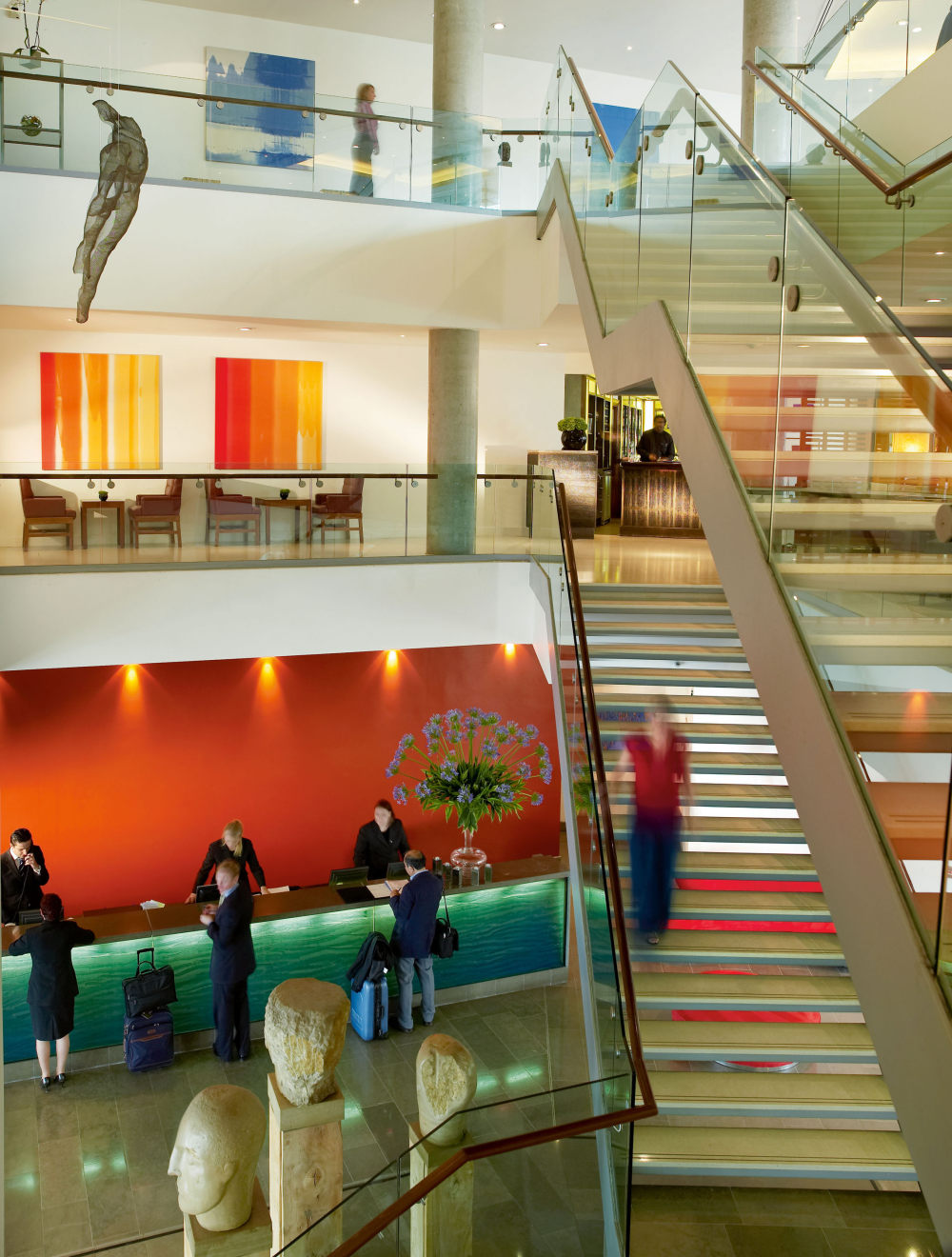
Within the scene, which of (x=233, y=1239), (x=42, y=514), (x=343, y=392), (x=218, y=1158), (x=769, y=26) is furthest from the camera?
(x=343, y=392)

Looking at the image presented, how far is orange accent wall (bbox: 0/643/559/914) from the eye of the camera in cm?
1007

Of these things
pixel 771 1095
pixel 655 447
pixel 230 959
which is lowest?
pixel 230 959

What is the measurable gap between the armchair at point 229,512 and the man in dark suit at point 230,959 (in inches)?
125

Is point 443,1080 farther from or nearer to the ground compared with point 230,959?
farther from the ground

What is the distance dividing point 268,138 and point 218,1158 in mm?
9303

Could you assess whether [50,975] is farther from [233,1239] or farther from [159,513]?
[233,1239]

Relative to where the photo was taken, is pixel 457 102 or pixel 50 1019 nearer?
pixel 50 1019

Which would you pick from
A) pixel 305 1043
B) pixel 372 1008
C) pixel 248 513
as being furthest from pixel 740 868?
pixel 248 513

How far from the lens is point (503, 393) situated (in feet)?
48.6

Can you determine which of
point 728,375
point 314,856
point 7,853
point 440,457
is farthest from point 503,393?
point 728,375

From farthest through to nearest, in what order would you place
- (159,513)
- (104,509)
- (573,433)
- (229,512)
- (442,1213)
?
(573,433)
(229,512)
(159,513)
(104,509)
(442,1213)

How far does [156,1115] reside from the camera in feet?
22.9

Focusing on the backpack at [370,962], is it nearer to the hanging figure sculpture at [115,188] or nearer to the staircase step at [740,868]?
the staircase step at [740,868]

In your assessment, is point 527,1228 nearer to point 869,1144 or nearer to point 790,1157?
point 790,1157
